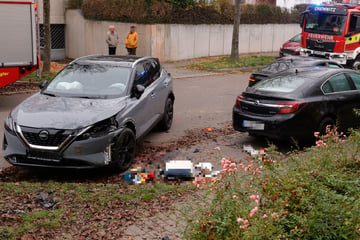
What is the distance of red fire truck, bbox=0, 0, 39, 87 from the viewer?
1237 cm

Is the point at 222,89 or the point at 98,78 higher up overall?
the point at 98,78

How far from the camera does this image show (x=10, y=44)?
12.5 metres

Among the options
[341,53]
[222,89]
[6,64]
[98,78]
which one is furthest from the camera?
[341,53]

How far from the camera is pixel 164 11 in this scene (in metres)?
22.6

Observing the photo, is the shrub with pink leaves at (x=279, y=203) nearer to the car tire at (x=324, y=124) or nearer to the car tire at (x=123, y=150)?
the car tire at (x=123, y=150)

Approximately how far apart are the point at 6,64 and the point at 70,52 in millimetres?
13268

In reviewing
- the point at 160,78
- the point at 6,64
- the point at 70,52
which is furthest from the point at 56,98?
the point at 70,52

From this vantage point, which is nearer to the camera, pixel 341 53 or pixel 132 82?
pixel 132 82

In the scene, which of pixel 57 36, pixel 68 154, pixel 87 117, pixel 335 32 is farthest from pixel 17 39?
pixel 335 32

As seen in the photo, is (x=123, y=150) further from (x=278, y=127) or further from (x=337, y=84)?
(x=337, y=84)

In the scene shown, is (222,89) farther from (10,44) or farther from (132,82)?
(132,82)

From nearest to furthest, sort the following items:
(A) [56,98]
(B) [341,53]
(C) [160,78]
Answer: (A) [56,98], (C) [160,78], (B) [341,53]

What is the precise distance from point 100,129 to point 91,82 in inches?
66.2

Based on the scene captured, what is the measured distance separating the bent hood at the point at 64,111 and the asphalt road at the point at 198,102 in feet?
3.73
